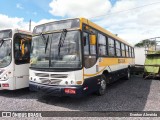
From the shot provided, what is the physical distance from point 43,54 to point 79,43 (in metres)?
1.45

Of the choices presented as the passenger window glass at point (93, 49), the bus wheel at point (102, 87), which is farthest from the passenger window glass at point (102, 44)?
the bus wheel at point (102, 87)

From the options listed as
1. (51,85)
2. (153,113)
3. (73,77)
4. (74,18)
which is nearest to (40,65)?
(51,85)

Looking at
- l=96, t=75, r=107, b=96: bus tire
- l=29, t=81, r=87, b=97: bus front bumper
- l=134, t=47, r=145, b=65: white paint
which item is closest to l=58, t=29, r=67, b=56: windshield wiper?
l=29, t=81, r=87, b=97: bus front bumper

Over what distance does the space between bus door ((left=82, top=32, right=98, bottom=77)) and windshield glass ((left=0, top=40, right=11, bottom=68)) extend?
3.36 m

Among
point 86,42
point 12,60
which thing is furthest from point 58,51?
point 12,60

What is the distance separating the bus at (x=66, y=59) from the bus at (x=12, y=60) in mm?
1048

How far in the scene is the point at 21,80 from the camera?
777cm

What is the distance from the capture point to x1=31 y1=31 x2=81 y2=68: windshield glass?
5879 millimetres

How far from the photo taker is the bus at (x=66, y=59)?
582 cm

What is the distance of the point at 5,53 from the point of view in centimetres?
744

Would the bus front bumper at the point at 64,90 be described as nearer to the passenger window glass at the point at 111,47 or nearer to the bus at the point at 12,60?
the bus at the point at 12,60

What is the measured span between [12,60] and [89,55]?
3.29 meters

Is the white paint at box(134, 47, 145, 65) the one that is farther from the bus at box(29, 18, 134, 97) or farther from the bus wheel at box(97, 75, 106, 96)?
the bus at box(29, 18, 134, 97)

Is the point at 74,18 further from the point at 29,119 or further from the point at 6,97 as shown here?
the point at 6,97
